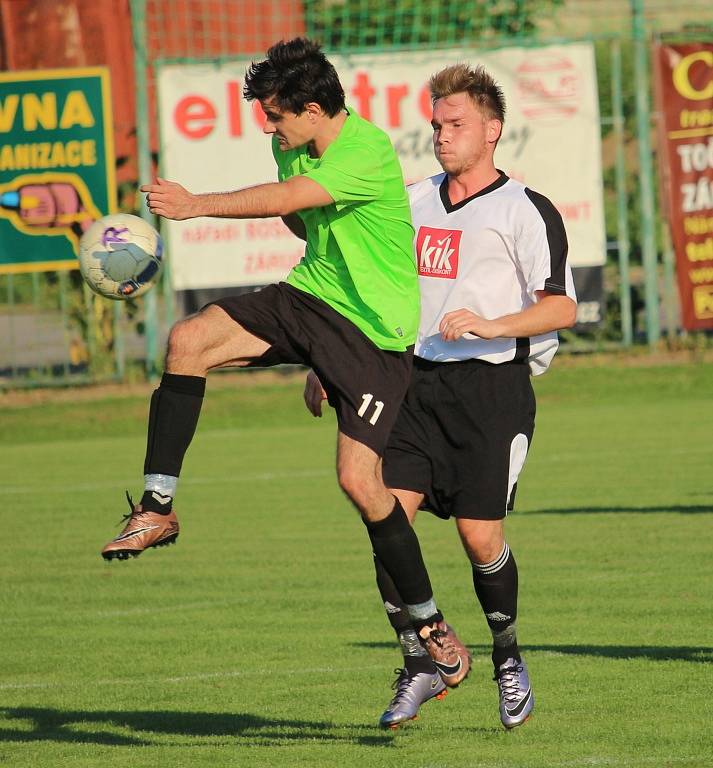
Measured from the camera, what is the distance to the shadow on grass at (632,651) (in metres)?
7.90

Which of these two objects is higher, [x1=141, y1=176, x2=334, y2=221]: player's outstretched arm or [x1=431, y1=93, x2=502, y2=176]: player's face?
[x1=431, y1=93, x2=502, y2=176]: player's face

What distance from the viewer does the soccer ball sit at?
6.72 m

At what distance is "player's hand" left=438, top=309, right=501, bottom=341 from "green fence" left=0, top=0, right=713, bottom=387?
45.9 feet

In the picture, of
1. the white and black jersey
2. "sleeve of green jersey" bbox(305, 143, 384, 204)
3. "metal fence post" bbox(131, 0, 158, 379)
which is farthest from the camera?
"metal fence post" bbox(131, 0, 158, 379)

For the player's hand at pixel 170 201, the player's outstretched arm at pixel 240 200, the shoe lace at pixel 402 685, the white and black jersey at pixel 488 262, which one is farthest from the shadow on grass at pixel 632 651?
the player's hand at pixel 170 201

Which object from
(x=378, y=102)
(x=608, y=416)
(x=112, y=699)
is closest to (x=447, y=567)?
(x=112, y=699)

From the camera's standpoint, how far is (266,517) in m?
13.2

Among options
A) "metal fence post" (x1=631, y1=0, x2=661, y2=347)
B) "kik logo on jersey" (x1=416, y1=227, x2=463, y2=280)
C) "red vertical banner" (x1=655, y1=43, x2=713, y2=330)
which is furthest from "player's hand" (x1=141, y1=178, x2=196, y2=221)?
"metal fence post" (x1=631, y1=0, x2=661, y2=347)

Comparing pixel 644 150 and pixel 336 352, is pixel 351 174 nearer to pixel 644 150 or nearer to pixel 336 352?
pixel 336 352

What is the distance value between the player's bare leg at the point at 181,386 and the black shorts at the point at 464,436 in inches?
32.0

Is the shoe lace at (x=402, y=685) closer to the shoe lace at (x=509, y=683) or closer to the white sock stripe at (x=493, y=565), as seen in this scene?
the shoe lace at (x=509, y=683)

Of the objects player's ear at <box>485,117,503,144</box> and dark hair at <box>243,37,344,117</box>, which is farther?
player's ear at <box>485,117,503,144</box>

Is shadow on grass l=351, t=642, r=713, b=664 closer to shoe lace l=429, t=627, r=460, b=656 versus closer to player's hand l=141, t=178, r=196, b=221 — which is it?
shoe lace l=429, t=627, r=460, b=656

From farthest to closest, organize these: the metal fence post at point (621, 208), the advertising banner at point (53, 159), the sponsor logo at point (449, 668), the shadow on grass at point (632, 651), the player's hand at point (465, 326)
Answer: the metal fence post at point (621, 208)
the advertising banner at point (53, 159)
the shadow on grass at point (632, 651)
the sponsor logo at point (449, 668)
the player's hand at point (465, 326)
